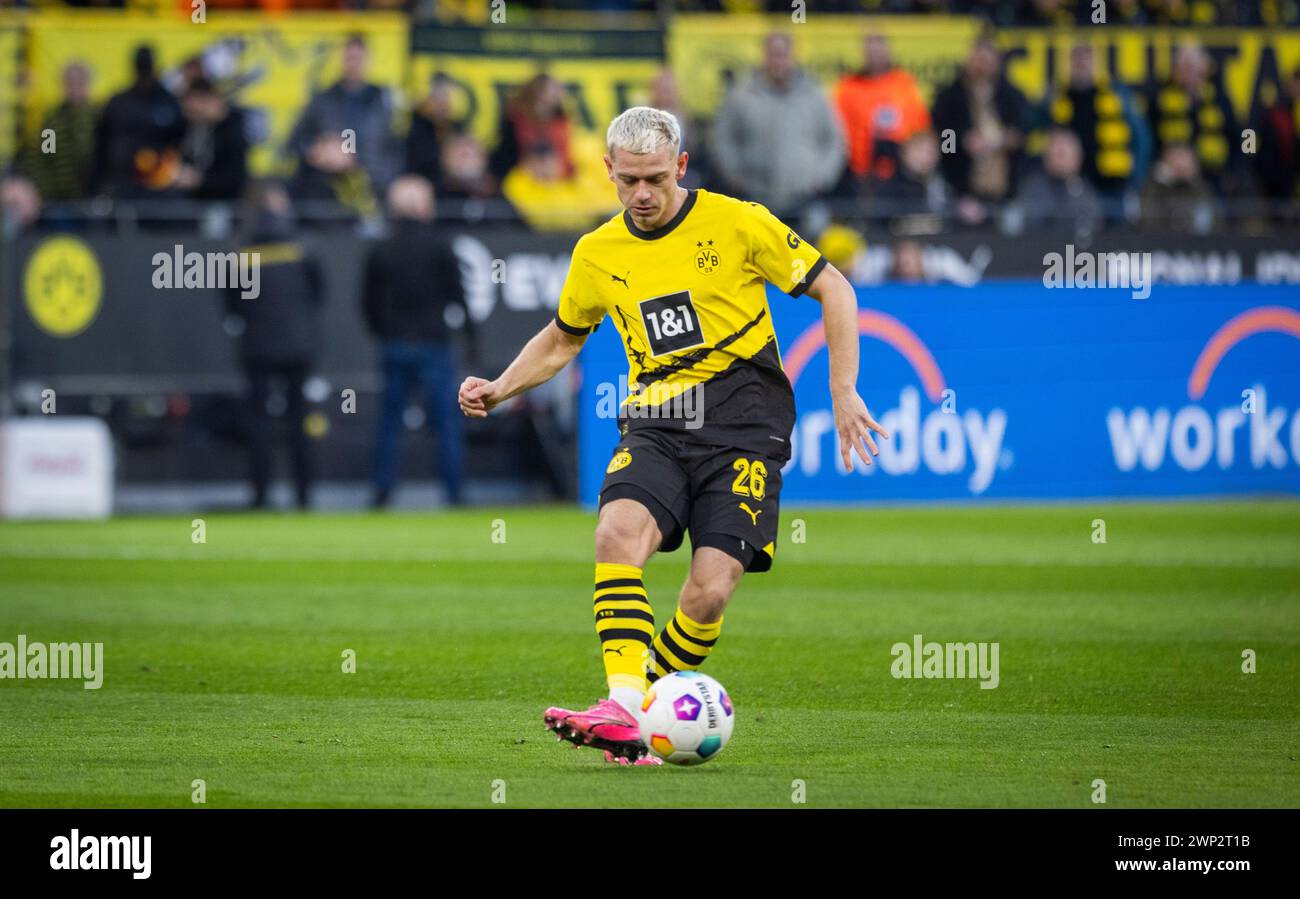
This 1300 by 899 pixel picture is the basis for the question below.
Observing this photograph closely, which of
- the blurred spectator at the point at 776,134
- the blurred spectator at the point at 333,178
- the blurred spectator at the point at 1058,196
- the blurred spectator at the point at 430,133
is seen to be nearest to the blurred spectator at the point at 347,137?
the blurred spectator at the point at 333,178

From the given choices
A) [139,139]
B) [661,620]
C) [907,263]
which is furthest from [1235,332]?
[139,139]

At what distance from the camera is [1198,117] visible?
23.3 metres

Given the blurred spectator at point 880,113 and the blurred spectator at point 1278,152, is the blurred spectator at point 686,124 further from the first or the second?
the blurred spectator at point 1278,152

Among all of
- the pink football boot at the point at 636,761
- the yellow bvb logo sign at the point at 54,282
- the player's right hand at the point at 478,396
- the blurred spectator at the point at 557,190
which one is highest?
the blurred spectator at the point at 557,190

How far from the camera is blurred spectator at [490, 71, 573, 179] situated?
→ 20516mm

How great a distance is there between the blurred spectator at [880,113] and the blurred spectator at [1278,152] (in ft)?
14.4

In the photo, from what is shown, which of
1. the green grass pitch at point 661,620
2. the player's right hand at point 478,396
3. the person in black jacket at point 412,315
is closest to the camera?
the green grass pitch at point 661,620

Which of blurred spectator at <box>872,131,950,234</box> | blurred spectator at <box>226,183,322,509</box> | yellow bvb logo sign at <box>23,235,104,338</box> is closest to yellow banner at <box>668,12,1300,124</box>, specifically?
blurred spectator at <box>872,131,950,234</box>

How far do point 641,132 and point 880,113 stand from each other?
558 inches

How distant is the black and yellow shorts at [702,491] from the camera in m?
7.48

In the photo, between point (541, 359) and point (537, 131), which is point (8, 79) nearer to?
point (537, 131)

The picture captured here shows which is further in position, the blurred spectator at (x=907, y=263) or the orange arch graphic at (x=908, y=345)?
the blurred spectator at (x=907, y=263)

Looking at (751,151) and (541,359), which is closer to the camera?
(541,359)

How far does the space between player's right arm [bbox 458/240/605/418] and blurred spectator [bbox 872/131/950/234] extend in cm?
1301
